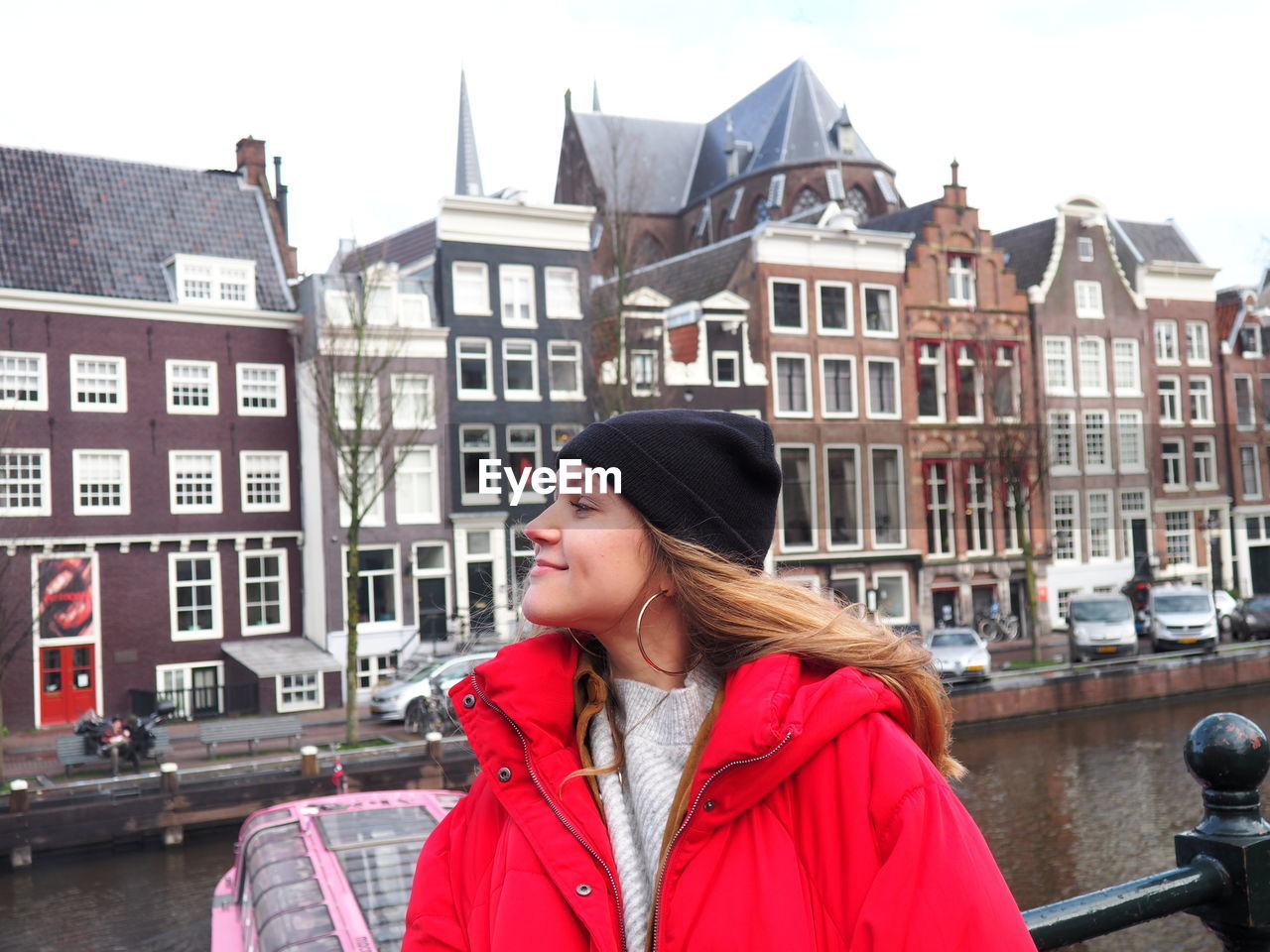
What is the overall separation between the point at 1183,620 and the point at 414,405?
1349cm

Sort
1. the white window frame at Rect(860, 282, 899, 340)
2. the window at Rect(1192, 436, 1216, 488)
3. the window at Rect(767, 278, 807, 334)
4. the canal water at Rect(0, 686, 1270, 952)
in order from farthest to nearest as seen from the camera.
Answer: the white window frame at Rect(860, 282, 899, 340) → the window at Rect(767, 278, 807, 334) → the window at Rect(1192, 436, 1216, 488) → the canal water at Rect(0, 686, 1270, 952)

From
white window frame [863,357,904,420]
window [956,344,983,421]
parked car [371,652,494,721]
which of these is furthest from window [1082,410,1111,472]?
parked car [371,652,494,721]

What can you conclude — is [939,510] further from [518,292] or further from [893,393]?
[518,292]

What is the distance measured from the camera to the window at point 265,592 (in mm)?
20578

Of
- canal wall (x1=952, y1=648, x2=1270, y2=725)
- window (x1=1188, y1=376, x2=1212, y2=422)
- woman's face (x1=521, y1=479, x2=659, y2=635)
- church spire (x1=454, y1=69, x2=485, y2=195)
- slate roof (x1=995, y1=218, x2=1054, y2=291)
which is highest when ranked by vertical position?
church spire (x1=454, y1=69, x2=485, y2=195)

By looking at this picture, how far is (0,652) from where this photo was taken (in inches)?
602

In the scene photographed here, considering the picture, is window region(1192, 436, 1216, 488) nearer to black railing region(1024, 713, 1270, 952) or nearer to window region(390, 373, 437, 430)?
window region(390, 373, 437, 430)

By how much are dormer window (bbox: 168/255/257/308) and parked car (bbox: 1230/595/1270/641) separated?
19161mm

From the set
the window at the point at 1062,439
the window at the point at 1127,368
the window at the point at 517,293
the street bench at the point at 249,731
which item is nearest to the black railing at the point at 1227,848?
the street bench at the point at 249,731

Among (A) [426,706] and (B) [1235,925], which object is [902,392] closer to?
(A) [426,706]

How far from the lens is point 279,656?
786 inches

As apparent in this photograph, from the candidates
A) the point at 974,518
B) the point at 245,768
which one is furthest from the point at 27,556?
the point at 974,518

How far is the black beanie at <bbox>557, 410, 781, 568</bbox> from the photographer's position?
4.56 ft

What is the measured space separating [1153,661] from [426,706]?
11473 mm
